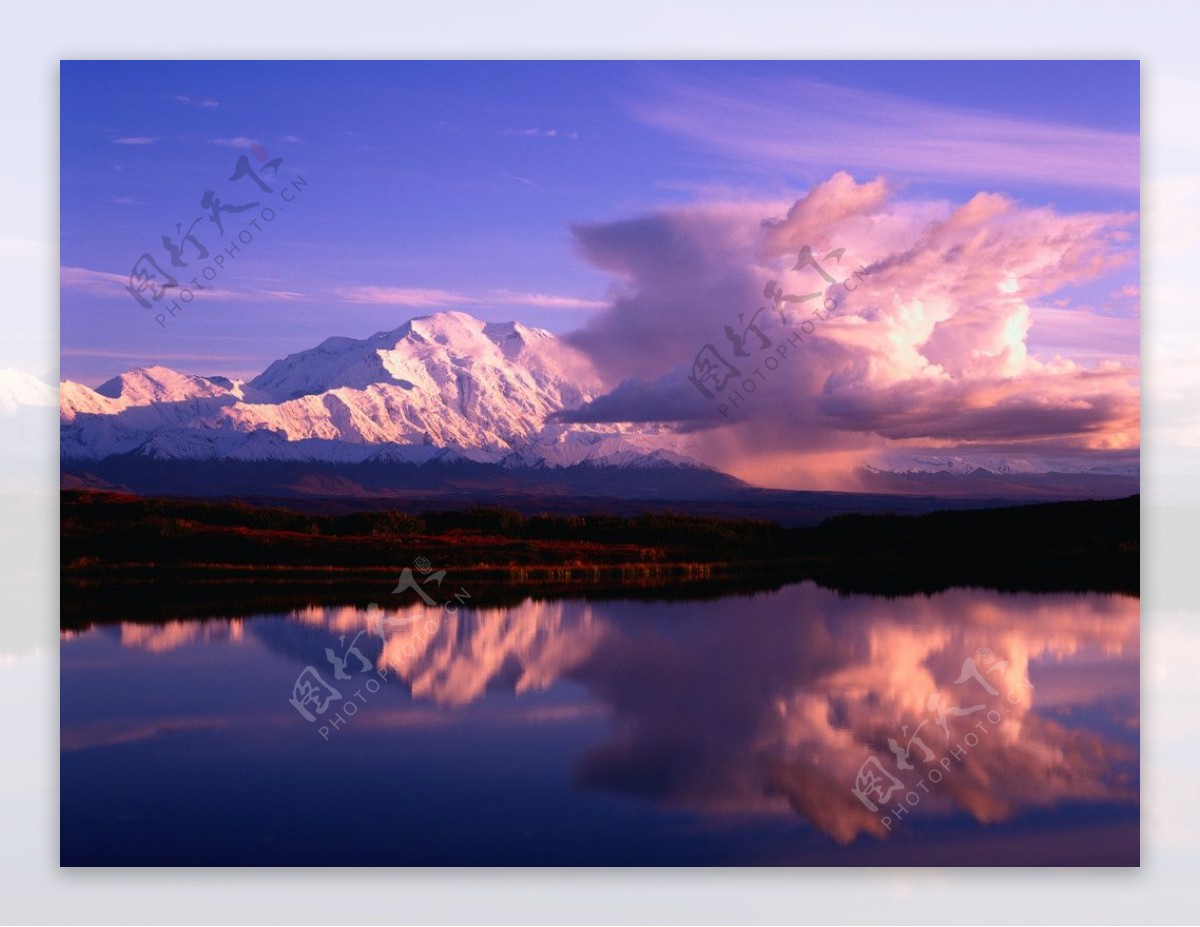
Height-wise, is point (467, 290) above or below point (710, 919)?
above

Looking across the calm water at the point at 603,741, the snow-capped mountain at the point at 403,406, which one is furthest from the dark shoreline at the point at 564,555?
the snow-capped mountain at the point at 403,406

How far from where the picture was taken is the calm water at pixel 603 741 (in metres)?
7.09

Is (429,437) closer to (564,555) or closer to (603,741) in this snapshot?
(564,555)

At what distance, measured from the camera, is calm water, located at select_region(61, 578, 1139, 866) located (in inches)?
279

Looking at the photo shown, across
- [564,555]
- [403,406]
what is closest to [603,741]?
[564,555]

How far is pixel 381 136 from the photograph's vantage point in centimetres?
795

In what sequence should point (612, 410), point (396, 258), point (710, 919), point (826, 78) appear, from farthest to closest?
point (612, 410) < point (396, 258) < point (826, 78) < point (710, 919)

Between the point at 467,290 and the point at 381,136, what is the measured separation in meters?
1.27

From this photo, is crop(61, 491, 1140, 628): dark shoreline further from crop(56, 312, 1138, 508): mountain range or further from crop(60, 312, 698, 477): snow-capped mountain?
crop(60, 312, 698, 477): snow-capped mountain

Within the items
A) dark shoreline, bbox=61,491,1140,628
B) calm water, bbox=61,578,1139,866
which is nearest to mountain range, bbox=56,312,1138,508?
dark shoreline, bbox=61,491,1140,628

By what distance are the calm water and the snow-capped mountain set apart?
1.33 metres

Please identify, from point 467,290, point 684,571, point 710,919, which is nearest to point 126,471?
point 467,290

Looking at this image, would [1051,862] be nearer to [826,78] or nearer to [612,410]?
[612,410]

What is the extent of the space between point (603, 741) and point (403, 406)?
2995 millimetres
